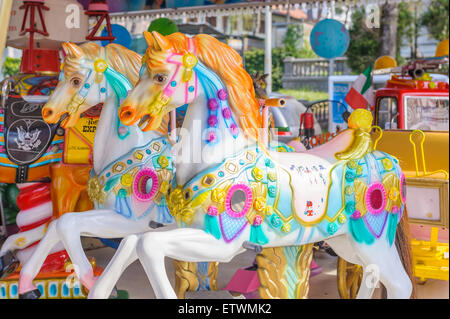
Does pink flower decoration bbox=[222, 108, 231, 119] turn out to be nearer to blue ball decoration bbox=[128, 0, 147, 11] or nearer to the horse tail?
the horse tail

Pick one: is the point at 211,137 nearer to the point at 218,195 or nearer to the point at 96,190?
the point at 218,195

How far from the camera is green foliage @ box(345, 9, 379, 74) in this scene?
49.5 feet

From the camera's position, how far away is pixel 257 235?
2576 mm

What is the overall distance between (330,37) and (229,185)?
173 inches

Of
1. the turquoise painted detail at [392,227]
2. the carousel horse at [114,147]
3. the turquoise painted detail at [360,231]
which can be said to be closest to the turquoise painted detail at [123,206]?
the carousel horse at [114,147]

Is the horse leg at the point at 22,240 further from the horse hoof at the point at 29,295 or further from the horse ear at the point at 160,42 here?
the horse ear at the point at 160,42

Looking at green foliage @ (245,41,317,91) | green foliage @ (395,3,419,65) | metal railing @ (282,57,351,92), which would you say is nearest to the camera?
green foliage @ (395,3,419,65)

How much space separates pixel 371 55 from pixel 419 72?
1014 cm

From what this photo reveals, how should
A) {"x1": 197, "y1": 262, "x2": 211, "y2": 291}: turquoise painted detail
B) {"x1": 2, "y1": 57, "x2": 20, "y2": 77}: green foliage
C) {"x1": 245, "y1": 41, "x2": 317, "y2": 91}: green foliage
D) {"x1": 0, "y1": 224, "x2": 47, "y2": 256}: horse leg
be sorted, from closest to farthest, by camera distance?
{"x1": 0, "y1": 224, "x2": 47, "y2": 256}: horse leg
{"x1": 197, "y1": 262, "x2": 211, "y2": 291}: turquoise painted detail
{"x1": 2, "y1": 57, "x2": 20, "y2": 77}: green foliage
{"x1": 245, "y1": 41, "x2": 317, "y2": 91}: green foliage

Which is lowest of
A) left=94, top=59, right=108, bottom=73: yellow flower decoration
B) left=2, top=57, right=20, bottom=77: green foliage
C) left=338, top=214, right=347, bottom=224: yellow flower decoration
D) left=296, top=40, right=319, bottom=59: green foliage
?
left=338, top=214, right=347, bottom=224: yellow flower decoration

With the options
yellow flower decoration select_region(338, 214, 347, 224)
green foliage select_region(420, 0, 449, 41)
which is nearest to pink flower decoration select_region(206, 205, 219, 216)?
yellow flower decoration select_region(338, 214, 347, 224)

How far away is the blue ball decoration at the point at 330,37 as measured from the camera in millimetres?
6441

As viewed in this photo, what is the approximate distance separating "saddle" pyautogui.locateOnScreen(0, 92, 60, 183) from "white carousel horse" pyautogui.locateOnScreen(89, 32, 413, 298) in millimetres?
1480

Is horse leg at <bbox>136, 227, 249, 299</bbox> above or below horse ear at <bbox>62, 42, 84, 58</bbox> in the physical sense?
below
